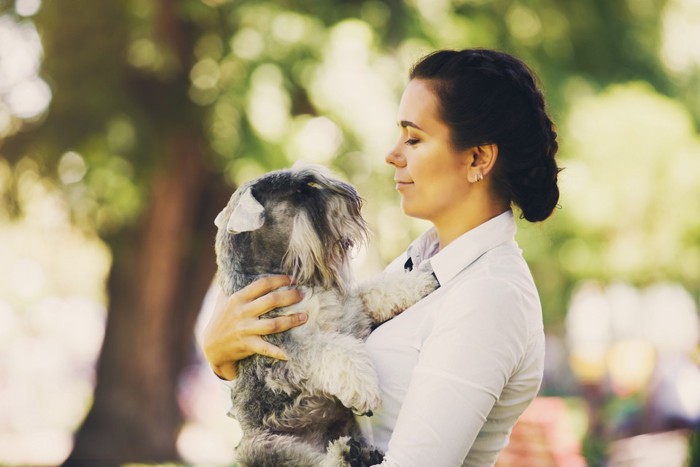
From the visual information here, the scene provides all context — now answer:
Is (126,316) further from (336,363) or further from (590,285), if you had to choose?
(590,285)

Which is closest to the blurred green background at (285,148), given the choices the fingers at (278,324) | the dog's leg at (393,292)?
the dog's leg at (393,292)

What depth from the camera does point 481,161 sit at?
2.83 meters

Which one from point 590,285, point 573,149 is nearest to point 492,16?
point 573,149

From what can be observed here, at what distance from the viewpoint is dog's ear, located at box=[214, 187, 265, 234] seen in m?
3.07

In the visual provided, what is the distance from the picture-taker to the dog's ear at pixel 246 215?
3.07 metres

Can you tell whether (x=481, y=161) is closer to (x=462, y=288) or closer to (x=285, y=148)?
(x=462, y=288)

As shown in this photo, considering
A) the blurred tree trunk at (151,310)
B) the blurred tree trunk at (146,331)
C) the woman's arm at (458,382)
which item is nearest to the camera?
the woman's arm at (458,382)

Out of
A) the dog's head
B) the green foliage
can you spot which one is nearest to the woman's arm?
the dog's head

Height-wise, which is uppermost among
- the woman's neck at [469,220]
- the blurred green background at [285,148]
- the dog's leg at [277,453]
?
the blurred green background at [285,148]

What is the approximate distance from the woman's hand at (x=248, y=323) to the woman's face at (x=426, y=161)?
0.59 m

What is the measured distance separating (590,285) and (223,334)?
2057cm

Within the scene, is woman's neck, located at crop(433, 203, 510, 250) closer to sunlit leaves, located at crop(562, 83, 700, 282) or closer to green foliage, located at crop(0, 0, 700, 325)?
green foliage, located at crop(0, 0, 700, 325)

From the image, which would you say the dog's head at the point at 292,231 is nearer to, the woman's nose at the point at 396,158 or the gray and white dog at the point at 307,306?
the gray and white dog at the point at 307,306

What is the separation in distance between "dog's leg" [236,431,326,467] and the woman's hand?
0.30 meters
